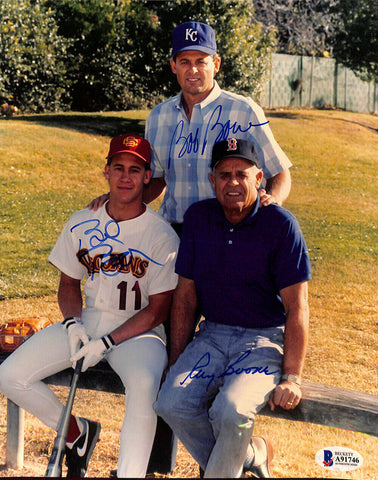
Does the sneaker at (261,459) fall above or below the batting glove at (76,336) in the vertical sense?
below

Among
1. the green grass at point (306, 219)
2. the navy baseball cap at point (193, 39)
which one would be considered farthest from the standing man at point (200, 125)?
the green grass at point (306, 219)

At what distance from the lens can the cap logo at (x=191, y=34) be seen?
2.96 m

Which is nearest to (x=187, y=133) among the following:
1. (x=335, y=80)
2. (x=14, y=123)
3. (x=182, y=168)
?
(x=182, y=168)

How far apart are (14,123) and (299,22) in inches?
353

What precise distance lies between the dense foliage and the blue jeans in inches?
294

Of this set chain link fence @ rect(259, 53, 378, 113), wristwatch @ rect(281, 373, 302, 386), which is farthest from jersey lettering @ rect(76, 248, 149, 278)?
chain link fence @ rect(259, 53, 378, 113)

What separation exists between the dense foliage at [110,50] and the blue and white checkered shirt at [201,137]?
6.73 meters

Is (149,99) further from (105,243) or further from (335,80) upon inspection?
(105,243)

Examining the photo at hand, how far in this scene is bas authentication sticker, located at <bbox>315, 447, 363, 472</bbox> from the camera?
9.13 ft

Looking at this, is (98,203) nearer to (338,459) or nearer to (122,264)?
(122,264)

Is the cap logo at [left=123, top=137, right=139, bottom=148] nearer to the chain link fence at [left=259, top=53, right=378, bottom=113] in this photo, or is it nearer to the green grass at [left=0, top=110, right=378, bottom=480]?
the green grass at [left=0, top=110, right=378, bottom=480]

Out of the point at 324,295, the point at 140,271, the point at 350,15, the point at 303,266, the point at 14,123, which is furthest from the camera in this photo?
the point at 14,123

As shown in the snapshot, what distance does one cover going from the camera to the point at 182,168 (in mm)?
3096
